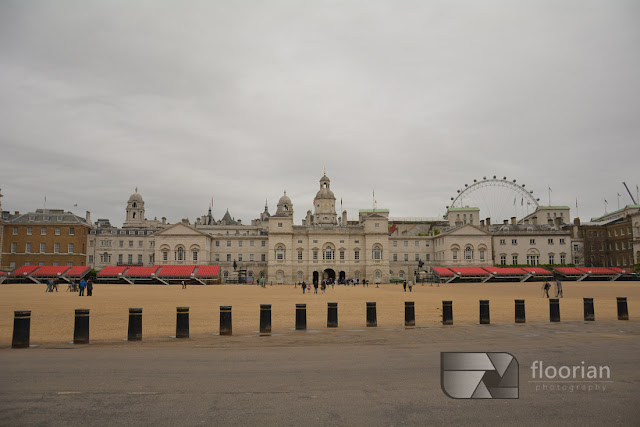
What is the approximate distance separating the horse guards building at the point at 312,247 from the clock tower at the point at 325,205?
56.3 ft

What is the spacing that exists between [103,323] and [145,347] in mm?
6764

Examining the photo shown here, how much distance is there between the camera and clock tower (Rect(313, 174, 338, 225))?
343 feet

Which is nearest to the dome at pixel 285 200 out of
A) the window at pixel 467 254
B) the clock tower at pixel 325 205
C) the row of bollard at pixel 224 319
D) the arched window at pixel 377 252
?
the clock tower at pixel 325 205

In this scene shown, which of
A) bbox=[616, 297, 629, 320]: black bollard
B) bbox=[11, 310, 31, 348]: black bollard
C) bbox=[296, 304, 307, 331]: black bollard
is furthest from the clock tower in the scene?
bbox=[11, 310, 31, 348]: black bollard

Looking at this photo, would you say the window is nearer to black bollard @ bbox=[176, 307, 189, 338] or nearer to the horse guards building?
the horse guards building

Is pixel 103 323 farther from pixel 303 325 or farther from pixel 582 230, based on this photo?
pixel 582 230

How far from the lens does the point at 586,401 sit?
7.35m

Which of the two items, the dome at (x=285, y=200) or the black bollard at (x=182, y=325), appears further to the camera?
the dome at (x=285, y=200)

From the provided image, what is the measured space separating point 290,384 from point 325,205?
322 feet

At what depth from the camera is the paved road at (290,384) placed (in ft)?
22.1

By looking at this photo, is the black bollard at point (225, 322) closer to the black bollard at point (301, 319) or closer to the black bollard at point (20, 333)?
the black bollard at point (301, 319)

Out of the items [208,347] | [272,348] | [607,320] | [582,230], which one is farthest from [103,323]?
[582,230]

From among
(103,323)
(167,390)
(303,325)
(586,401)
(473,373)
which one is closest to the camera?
(586,401)

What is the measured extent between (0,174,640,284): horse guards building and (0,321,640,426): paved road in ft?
231
